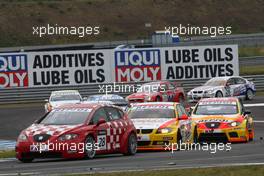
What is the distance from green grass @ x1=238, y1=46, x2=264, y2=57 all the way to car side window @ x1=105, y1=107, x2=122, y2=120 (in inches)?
1702

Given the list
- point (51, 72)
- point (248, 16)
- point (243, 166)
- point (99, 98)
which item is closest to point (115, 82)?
point (51, 72)

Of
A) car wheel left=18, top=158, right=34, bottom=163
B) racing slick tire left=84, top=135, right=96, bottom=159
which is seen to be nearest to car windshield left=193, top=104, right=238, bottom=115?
racing slick tire left=84, top=135, right=96, bottom=159

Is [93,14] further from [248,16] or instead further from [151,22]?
[248,16]

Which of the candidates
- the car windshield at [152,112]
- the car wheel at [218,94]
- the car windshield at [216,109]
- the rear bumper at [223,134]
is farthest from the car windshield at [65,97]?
the car windshield at [152,112]

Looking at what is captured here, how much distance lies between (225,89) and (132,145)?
76.0 ft

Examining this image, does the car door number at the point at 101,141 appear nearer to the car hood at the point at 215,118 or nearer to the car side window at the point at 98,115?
the car side window at the point at 98,115

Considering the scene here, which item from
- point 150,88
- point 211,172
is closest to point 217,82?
point 150,88

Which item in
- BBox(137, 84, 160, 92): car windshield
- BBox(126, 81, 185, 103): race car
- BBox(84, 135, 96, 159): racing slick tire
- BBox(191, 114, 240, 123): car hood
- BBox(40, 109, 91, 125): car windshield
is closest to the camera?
BBox(84, 135, 96, 159): racing slick tire

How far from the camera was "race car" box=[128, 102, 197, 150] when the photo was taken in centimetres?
2203

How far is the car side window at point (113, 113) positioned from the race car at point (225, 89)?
22.4 metres

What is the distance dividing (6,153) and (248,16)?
65.4 metres

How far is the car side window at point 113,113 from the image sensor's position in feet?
67.5

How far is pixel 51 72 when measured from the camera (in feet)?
159

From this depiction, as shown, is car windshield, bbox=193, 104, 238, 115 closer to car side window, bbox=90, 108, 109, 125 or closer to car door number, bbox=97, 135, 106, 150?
car side window, bbox=90, 108, 109, 125
